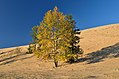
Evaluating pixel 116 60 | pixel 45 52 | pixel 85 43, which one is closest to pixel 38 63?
pixel 45 52

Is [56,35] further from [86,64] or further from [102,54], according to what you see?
[102,54]

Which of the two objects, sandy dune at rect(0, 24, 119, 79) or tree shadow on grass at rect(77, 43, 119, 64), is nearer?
sandy dune at rect(0, 24, 119, 79)

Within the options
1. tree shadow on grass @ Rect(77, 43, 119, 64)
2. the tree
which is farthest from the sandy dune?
the tree

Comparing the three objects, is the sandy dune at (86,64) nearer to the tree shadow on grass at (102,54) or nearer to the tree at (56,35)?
the tree shadow on grass at (102,54)

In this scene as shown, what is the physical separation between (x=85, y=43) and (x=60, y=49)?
896 inches

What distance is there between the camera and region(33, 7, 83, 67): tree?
55447mm

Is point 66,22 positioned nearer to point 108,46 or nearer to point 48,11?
point 48,11

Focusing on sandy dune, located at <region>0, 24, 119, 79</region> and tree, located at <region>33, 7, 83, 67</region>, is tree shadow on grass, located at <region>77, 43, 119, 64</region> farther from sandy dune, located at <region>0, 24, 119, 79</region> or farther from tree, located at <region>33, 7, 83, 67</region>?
tree, located at <region>33, 7, 83, 67</region>

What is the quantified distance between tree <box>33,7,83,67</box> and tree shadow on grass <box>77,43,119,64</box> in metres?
3.55

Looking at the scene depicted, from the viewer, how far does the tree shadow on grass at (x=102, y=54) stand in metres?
56.0

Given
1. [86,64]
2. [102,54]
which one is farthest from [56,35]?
[102,54]

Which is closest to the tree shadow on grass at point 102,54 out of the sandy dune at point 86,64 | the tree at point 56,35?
the sandy dune at point 86,64

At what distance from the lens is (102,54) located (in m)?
60.2

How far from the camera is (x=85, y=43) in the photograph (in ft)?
253
